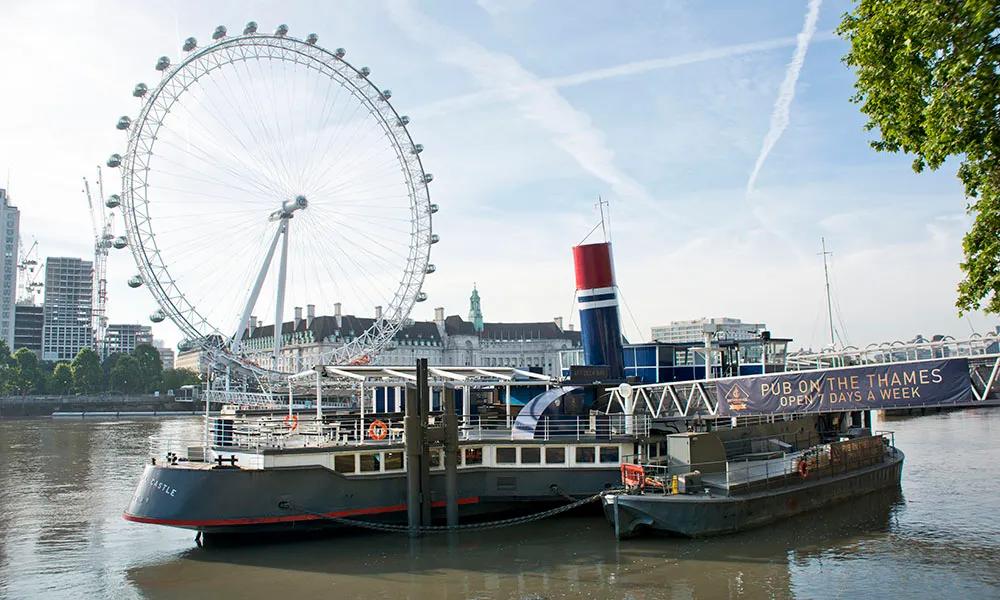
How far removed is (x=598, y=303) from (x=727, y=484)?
42.9 ft

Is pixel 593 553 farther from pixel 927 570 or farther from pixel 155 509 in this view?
pixel 155 509

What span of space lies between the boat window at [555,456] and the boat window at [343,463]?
702cm

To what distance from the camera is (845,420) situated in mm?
46125

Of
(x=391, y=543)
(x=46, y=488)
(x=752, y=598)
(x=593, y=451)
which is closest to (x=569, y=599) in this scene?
(x=752, y=598)

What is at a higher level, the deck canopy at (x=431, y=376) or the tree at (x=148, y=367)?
the tree at (x=148, y=367)

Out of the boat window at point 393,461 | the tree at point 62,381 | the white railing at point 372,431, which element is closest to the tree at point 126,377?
the tree at point 62,381

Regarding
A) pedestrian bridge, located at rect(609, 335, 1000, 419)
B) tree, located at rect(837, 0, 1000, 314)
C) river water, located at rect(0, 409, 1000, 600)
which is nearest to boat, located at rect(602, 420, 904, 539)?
river water, located at rect(0, 409, 1000, 600)

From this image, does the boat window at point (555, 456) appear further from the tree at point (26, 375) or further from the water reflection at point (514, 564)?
the tree at point (26, 375)

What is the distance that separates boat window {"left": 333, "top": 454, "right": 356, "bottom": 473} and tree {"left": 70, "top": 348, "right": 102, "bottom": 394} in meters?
149

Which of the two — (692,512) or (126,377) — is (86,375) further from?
(692,512)

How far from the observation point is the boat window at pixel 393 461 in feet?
95.5

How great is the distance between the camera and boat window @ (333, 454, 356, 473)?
28.0 m

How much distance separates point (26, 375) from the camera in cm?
15375

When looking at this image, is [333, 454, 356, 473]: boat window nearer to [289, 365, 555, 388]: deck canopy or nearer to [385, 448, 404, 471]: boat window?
[385, 448, 404, 471]: boat window
